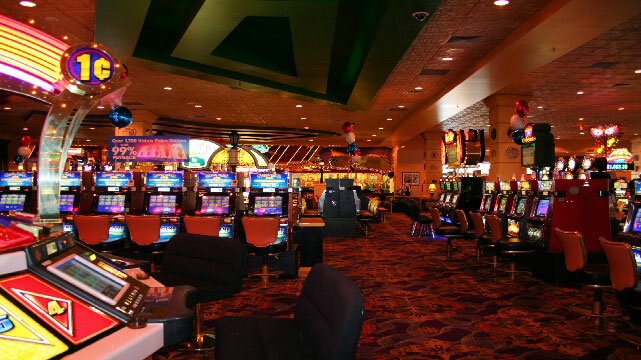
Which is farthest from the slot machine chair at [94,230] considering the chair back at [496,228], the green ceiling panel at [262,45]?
the chair back at [496,228]

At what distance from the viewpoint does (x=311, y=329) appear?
1.98 meters

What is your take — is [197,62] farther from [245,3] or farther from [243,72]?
[245,3]

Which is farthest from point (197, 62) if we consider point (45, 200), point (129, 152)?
point (45, 200)

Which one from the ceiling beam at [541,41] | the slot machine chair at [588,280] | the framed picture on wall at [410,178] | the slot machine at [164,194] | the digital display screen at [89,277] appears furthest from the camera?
the framed picture on wall at [410,178]

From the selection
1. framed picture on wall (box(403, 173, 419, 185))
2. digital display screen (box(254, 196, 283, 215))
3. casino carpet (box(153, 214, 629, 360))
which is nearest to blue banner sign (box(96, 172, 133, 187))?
digital display screen (box(254, 196, 283, 215))

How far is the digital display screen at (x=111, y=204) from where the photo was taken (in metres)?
6.90

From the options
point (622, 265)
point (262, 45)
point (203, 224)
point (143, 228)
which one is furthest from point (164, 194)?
point (622, 265)

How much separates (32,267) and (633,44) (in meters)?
7.53

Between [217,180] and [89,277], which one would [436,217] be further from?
[89,277]

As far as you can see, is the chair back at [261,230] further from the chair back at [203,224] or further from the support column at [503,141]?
the support column at [503,141]

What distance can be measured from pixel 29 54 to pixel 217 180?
5264 mm

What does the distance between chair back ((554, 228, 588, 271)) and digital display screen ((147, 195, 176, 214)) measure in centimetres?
455

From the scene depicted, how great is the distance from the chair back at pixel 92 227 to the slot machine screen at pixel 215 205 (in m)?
1.17

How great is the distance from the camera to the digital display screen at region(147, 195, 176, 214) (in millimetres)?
6852
